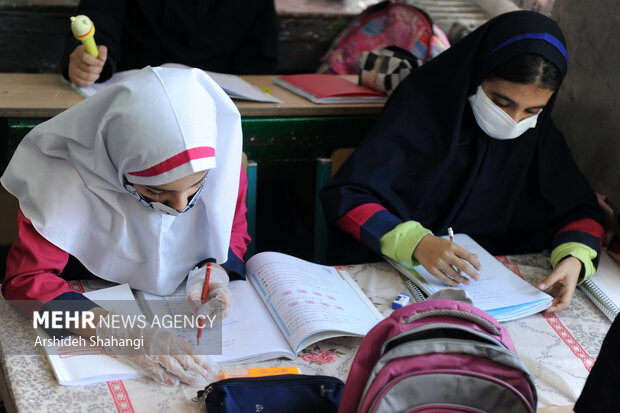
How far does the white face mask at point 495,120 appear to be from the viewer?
1787 mm

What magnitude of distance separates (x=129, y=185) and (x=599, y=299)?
3.64ft

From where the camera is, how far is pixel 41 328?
1.28m

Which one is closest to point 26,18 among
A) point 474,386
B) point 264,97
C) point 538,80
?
point 264,97

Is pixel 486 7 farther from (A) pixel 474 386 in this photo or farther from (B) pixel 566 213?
(A) pixel 474 386

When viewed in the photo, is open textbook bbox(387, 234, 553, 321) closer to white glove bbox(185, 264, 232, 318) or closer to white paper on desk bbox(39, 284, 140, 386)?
white glove bbox(185, 264, 232, 318)

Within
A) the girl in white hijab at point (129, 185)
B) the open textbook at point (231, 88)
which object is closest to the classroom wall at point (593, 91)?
the open textbook at point (231, 88)

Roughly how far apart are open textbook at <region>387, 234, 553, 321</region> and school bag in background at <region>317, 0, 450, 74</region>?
152cm

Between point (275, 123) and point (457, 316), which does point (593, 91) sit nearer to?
point (275, 123)

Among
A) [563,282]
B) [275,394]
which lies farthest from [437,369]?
[563,282]

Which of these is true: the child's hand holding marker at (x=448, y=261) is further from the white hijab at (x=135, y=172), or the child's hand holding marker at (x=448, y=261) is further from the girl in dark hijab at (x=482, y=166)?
the white hijab at (x=135, y=172)

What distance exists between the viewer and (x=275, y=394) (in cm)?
111

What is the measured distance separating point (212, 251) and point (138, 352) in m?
0.38

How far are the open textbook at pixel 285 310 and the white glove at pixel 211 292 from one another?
1.1 inches

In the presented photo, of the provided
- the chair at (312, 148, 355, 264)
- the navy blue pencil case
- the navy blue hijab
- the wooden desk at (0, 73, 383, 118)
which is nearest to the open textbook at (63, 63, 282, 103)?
the wooden desk at (0, 73, 383, 118)
